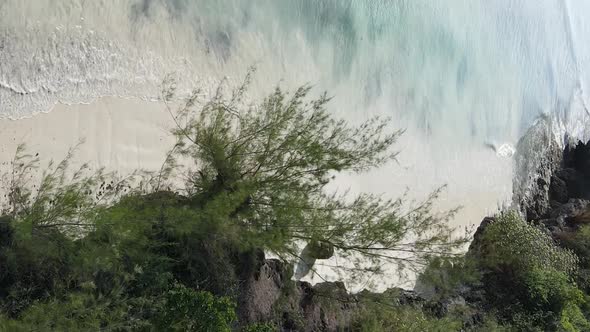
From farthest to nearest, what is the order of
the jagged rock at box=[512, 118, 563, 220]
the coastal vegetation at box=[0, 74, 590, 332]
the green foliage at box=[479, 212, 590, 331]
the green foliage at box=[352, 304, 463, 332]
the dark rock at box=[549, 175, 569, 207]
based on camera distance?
1. the dark rock at box=[549, 175, 569, 207]
2. the jagged rock at box=[512, 118, 563, 220]
3. the green foliage at box=[479, 212, 590, 331]
4. the green foliage at box=[352, 304, 463, 332]
5. the coastal vegetation at box=[0, 74, 590, 332]

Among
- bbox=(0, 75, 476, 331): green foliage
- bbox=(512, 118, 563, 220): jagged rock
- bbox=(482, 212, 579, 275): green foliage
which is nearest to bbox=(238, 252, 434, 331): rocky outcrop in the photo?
bbox=(0, 75, 476, 331): green foliage

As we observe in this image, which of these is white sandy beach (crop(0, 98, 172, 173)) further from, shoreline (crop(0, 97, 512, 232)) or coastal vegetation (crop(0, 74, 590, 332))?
coastal vegetation (crop(0, 74, 590, 332))

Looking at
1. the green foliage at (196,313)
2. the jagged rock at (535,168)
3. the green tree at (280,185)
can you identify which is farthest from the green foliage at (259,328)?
the jagged rock at (535,168)

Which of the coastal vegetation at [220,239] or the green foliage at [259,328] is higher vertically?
the coastal vegetation at [220,239]

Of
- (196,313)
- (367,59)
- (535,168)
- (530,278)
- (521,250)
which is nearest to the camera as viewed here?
(196,313)

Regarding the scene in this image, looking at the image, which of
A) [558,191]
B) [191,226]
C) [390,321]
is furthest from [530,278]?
[191,226]

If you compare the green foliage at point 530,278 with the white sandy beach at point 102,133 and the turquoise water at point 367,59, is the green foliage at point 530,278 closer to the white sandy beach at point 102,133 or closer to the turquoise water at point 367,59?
the turquoise water at point 367,59

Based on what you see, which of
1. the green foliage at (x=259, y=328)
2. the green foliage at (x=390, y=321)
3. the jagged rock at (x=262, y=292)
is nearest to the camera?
the green foliage at (x=259, y=328)

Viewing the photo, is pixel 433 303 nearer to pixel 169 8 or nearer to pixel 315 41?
pixel 315 41

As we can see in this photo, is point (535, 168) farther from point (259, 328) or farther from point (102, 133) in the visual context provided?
point (102, 133)

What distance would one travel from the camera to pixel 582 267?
411 inches

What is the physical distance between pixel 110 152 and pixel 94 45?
121 centimetres

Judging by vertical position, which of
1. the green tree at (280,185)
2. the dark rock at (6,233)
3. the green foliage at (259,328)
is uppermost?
the green tree at (280,185)

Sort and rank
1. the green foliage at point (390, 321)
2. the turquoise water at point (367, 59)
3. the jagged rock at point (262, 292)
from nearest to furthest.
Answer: the jagged rock at point (262, 292), the turquoise water at point (367, 59), the green foliage at point (390, 321)
